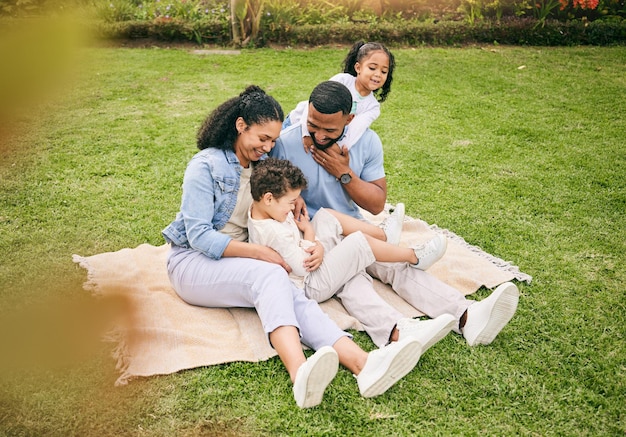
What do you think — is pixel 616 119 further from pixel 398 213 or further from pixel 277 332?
pixel 277 332

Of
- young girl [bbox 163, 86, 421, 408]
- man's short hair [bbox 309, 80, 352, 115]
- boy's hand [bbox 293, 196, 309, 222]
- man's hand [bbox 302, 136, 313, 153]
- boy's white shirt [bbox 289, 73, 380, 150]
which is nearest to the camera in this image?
young girl [bbox 163, 86, 421, 408]

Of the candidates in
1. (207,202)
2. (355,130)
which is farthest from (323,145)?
(207,202)

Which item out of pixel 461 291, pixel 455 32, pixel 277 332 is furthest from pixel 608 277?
pixel 455 32

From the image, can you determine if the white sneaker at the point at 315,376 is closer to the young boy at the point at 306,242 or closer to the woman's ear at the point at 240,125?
the young boy at the point at 306,242

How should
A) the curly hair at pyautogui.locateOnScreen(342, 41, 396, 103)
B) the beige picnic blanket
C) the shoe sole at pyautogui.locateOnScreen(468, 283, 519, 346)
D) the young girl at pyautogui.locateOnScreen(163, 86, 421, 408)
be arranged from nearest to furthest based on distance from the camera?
the young girl at pyautogui.locateOnScreen(163, 86, 421, 408) → the beige picnic blanket → the shoe sole at pyautogui.locateOnScreen(468, 283, 519, 346) → the curly hair at pyautogui.locateOnScreen(342, 41, 396, 103)

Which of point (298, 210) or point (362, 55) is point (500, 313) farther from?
point (362, 55)

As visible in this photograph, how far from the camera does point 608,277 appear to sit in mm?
3570

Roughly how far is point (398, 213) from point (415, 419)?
1.54 meters

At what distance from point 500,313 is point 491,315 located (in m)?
0.06

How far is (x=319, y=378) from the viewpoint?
91.7 inches

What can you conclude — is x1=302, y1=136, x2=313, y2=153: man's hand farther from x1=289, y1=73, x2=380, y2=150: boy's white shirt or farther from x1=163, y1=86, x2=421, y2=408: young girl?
x1=163, y1=86, x2=421, y2=408: young girl

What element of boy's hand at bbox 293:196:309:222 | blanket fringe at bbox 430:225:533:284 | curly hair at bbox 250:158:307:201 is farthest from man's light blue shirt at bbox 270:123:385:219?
blanket fringe at bbox 430:225:533:284

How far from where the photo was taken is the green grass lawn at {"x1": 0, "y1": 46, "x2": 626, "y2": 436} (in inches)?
91.9

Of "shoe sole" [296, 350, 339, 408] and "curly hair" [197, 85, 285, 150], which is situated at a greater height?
"curly hair" [197, 85, 285, 150]
